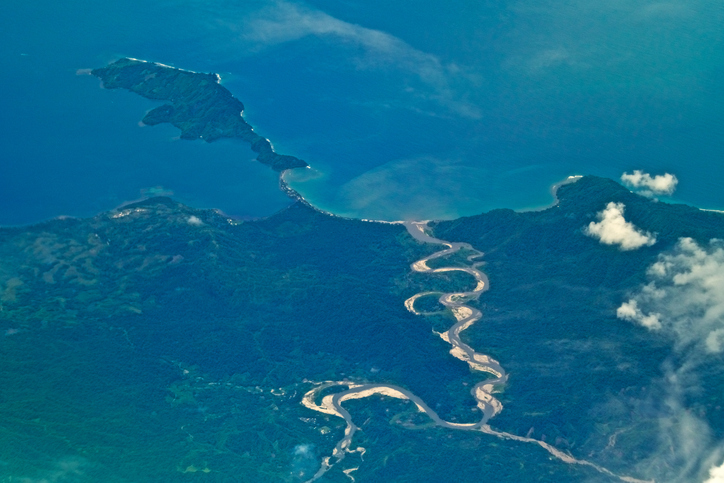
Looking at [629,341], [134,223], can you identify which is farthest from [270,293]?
[629,341]

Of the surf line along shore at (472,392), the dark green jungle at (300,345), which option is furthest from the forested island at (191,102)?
the surf line along shore at (472,392)

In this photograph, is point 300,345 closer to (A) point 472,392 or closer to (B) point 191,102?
(A) point 472,392

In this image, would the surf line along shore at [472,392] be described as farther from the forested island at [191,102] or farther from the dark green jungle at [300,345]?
the forested island at [191,102]

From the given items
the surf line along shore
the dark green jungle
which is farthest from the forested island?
the surf line along shore

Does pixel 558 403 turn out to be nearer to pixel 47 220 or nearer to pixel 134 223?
pixel 134 223

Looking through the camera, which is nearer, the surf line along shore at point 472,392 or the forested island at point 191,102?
the surf line along shore at point 472,392

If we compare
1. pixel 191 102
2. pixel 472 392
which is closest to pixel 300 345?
pixel 472 392

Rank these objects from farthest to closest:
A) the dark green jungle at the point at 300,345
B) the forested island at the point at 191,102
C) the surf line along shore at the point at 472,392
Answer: the forested island at the point at 191,102 → the dark green jungle at the point at 300,345 → the surf line along shore at the point at 472,392
